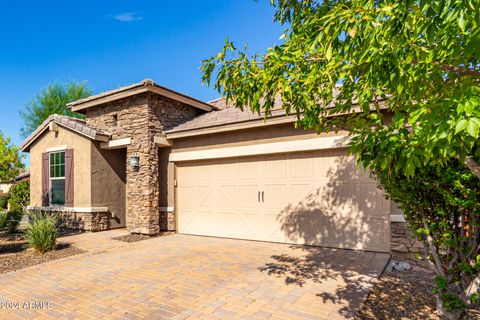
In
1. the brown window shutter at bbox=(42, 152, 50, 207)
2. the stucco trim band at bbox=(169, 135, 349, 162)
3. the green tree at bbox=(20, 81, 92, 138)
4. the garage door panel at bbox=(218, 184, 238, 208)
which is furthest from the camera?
the green tree at bbox=(20, 81, 92, 138)

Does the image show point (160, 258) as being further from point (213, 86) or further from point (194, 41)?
point (194, 41)

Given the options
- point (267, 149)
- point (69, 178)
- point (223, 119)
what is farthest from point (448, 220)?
point (69, 178)

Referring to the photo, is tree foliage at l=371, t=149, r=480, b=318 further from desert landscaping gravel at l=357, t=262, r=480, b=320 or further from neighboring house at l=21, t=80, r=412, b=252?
neighboring house at l=21, t=80, r=412, b=252

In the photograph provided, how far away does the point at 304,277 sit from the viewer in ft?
16.6

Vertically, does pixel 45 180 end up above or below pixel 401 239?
above

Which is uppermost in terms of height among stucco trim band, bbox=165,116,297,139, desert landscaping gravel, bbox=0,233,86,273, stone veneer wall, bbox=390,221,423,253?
stucco trim band, bbox=165,116,297,139

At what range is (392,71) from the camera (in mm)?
2074

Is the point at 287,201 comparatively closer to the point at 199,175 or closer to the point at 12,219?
the point at 199,175

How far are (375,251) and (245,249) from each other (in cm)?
306

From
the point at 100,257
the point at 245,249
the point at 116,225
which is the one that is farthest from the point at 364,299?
the point at 116,225

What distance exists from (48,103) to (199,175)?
23.0 m

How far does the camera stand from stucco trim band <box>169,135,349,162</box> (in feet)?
22.9

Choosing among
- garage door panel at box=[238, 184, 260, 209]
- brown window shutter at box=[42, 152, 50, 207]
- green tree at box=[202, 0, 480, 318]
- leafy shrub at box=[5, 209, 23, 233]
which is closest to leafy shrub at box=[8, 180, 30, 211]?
brown window shutter at box=[42, 152, 50, 207]

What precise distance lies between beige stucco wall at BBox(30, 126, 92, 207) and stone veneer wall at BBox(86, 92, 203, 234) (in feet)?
4.63
